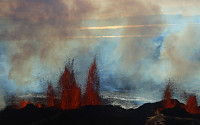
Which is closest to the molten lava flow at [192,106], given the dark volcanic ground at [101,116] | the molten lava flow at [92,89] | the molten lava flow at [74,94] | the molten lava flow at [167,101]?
the dark volcanic ground at [101,116]

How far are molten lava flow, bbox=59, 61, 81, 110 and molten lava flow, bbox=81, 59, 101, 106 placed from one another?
0.19 metres

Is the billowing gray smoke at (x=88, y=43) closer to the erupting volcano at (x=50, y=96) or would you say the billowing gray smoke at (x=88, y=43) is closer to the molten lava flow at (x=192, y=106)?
the erupting volcano at (x=50, y=96)

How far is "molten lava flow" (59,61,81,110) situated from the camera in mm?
5906

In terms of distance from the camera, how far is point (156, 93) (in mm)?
5969

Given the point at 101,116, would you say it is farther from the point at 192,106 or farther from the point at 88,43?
the point at 192,106

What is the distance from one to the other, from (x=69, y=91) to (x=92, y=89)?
0.57 metres

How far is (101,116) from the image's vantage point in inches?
216

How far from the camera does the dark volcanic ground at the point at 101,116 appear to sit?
17.4 feet

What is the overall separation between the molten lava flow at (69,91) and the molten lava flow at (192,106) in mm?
2531

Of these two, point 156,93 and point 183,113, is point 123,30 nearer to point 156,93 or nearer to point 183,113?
point 156,93

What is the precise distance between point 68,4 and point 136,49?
79.8 inches

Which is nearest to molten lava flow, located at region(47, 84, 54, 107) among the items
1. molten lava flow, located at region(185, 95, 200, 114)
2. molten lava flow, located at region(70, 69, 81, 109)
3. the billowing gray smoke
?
the billowing gray smoke

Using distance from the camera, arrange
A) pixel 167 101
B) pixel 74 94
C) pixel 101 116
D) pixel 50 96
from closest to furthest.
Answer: pixel 101 116 → pixel 167 101 → pixel 74 94 → pixel 50 96

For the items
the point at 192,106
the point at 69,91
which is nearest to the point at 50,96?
the point at 69,91
